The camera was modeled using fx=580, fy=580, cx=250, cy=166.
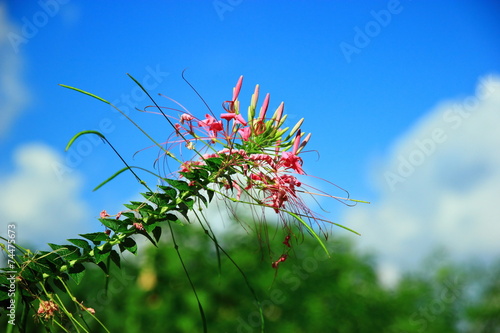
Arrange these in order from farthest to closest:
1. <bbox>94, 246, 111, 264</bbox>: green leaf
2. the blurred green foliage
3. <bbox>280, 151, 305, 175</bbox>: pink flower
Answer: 1. the blurred green foliage
2. <bbox>280, 151, 305, 175</bbox>: pink flower
3. <bbox>94, 246, 111, 264</bbox>: green leaf

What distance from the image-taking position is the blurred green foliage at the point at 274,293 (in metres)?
22.5

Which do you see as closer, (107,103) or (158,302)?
(107,103)

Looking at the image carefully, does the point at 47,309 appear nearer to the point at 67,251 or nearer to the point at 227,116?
the point at 67,251

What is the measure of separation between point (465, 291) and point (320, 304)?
20.6 feet

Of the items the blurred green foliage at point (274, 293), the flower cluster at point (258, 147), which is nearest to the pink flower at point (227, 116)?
the flower cluster at point (258, 147)

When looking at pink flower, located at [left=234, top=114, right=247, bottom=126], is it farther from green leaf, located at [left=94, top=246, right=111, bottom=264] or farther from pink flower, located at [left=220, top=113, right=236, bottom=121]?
green leaf, located at [left=94, top=246, right=111, bottom=264]

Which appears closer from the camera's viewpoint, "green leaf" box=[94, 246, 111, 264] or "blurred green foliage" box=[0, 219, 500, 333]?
"green leaf" box=[94, 246, 111, 264]

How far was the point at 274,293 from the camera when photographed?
2311 centimetres

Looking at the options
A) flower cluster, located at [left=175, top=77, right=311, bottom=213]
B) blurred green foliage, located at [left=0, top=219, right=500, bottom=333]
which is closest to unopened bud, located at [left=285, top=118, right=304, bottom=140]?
flower cluster, located at [left=175, top=77, right=311, bottom=213]

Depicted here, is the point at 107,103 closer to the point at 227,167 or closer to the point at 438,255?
the point at 227,167

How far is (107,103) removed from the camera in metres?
1.83

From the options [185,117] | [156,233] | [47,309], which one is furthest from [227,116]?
[47,309]

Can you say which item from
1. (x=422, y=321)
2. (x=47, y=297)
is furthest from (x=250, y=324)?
(x=47, y=297)

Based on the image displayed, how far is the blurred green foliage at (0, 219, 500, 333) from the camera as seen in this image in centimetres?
2255
